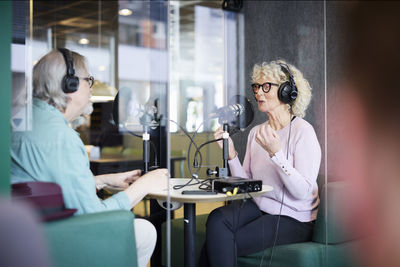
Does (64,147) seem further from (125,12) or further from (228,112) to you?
(125,12)

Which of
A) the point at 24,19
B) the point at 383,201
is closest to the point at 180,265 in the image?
the point at 24,19

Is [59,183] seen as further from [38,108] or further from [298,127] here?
[298,127]

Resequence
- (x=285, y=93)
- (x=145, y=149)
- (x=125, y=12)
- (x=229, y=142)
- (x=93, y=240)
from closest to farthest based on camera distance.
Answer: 1. (x=93, y=240)
2. (x=145, y=149)
3. (x=229, y=142)
4. (x=285, y=93)
5. (x=125, y=12)

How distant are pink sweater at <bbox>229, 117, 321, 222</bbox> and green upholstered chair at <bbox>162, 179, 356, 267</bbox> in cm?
15

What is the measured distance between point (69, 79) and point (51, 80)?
70 mm

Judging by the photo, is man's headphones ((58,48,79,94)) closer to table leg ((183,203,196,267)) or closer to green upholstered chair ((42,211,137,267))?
green upholstered chair ((42,211,137,267))

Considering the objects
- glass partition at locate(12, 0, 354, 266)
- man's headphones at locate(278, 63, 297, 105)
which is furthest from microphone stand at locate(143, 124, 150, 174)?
man's headphones at locate(278, 63, 297, 105)

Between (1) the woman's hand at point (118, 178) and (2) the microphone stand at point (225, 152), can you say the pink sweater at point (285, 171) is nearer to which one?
(2) the microphone stand at point (225, 152)

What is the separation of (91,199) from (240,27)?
136 centimetres

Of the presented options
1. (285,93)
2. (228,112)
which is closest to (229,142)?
(228,112)

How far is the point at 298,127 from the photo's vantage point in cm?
242

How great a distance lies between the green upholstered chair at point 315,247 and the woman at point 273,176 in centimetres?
4

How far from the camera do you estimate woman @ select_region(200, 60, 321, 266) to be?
7.30 feet

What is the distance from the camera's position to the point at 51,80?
168 centimetres
